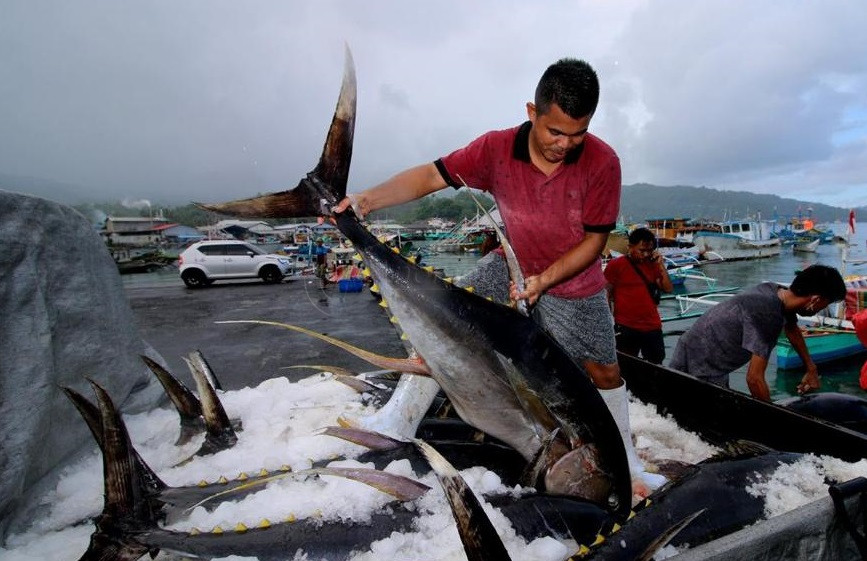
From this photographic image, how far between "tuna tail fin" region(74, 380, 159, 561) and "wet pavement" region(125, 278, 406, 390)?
3684 mm

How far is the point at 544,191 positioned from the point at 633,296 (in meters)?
3.41

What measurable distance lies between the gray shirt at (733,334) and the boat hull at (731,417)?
0.88 metres

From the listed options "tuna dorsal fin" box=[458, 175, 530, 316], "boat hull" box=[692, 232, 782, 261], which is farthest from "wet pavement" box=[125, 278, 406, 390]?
"boat hull" box=[692, 232, 782, 261]

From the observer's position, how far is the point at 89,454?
2.65 m

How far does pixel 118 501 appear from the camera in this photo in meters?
1.80

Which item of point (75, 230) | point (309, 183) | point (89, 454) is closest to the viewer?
point (309, 183)

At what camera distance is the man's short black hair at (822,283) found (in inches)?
133

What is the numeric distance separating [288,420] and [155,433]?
0.92 meters

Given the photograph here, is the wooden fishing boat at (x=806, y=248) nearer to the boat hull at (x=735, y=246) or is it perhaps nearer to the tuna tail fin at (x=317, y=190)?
the boat hull at (x=735, y=246)

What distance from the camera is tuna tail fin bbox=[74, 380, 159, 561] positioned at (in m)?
1.68

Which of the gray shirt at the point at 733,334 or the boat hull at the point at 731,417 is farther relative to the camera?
the gray shirt at the point at 733,334

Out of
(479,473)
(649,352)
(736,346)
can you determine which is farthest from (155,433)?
(649,352)

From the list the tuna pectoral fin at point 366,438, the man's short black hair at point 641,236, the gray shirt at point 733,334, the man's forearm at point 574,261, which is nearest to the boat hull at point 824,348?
the man's short black hair at point 641,236

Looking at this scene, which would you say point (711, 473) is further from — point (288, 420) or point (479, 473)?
point (288, 420)
